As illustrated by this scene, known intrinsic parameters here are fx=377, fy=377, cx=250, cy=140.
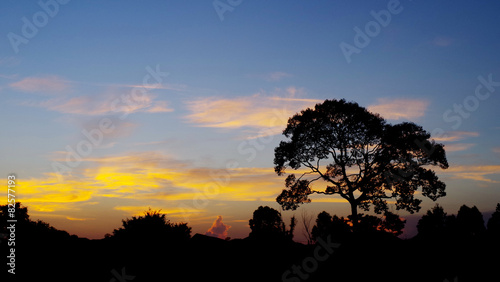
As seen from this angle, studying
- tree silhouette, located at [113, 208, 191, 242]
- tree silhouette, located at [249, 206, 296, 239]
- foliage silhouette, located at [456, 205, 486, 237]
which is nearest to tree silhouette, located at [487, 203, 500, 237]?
foliage silhouette, located at [456, 205, 486, 237]

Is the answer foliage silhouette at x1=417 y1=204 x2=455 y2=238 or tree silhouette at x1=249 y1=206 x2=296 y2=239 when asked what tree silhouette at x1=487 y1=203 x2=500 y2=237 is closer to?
foliage silhouette at x1=417 y1=204 x2=455 y2=238

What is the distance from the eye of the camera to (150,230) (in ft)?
115

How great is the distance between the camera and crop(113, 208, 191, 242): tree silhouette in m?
34.5

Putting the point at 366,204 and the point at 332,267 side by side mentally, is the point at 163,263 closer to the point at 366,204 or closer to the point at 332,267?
the point at 332,267

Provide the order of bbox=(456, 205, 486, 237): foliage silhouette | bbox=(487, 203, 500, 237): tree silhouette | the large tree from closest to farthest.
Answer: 1. the large tree
2. bbox=(487, 203, 500, 237): tree silhouette
3. bbox=(456, 205, 486, 237): foliage silhouette

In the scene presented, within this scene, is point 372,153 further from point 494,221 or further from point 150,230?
point 494,221

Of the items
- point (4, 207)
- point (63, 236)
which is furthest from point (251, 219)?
point (63, 236)

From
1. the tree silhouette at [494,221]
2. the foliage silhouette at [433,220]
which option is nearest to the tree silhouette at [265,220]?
the foliage silhouette at [433,220]

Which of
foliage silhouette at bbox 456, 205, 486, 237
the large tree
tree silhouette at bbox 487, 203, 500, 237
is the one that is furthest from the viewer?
foliage silhouette at bbox 456, 205, 486, 237

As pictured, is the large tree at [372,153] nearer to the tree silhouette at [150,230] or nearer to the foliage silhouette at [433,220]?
the tree silhouette at [150,230]

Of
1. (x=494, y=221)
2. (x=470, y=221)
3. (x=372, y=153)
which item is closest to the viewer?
(x=372, y=153)

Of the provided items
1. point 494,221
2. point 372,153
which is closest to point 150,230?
point 372,153

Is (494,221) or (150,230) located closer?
(150,230)

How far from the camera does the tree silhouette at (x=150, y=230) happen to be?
113 feet
